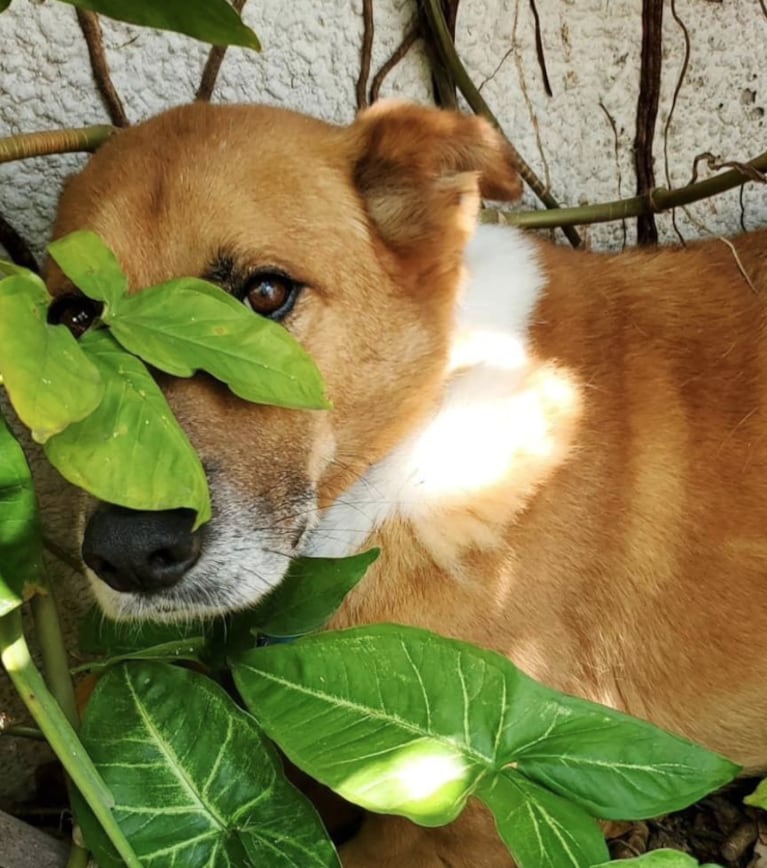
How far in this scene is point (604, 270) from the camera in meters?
1.61

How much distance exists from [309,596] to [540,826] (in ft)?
1.27

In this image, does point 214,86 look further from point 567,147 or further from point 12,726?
point 12,726

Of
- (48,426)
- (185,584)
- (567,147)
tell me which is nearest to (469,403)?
(185,584)

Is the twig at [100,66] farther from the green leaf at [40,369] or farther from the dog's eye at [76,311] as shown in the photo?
the green leaf at [40,369]

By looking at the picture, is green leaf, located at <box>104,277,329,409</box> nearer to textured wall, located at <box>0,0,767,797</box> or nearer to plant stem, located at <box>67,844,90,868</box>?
plant stem, located at <box>67,844,90,868</box>

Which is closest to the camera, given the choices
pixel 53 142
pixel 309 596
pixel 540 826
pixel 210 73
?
pixel 540 826

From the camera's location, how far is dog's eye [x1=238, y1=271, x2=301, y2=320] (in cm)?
121

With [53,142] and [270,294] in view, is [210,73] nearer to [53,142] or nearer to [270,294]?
[53,142]

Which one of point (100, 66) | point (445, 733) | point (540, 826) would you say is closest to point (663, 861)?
point (540, 826)

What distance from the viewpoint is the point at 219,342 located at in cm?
89

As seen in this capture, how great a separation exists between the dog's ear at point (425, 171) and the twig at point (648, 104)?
0.74 metres

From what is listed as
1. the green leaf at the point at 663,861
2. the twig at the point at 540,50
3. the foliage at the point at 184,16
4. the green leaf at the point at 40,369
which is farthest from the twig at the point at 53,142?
the green leaf at the point at 663,861

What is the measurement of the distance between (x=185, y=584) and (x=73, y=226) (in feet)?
1.71

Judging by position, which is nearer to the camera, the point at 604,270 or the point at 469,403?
the point at 469,403
